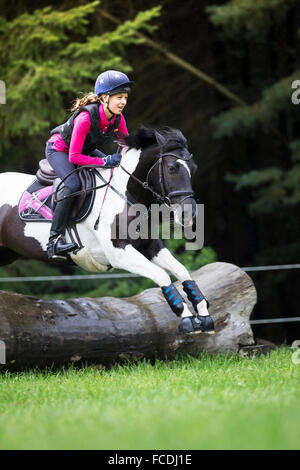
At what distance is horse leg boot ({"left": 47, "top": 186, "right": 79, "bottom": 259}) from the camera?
204 inches

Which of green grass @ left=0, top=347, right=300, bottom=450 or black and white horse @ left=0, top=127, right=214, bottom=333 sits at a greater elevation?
black and white horse @ left=0, top=127, right=214, bottom=333

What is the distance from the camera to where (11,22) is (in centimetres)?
942

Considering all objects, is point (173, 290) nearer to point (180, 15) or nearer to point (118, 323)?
point (118, 323)

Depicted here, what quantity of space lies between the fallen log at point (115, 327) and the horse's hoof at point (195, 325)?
1003 mm

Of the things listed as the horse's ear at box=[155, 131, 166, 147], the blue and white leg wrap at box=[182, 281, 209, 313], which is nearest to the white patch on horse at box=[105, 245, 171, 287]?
the blue and white leg wrap at box=[182, 281, 209, 313]

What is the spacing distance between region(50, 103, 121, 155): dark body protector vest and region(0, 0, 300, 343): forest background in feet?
12.4

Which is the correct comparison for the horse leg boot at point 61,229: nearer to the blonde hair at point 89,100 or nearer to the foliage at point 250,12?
the blonde hair at point 89,100

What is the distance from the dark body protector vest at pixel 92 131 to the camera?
5.15 m

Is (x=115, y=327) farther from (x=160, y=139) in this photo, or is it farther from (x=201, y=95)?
(x=201, y=95)

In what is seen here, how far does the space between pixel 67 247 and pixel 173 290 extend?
103cm

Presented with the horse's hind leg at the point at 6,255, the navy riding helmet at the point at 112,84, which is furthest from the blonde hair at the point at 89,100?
the horse's hind leg at the point at 6,255

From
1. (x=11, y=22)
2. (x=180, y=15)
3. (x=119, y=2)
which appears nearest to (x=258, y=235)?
(x=180, y=15)

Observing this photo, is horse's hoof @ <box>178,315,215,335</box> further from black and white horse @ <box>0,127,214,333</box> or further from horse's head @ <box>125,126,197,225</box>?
horse's head @ <box>125,126,197,225</box>

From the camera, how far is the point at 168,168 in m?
4.92
